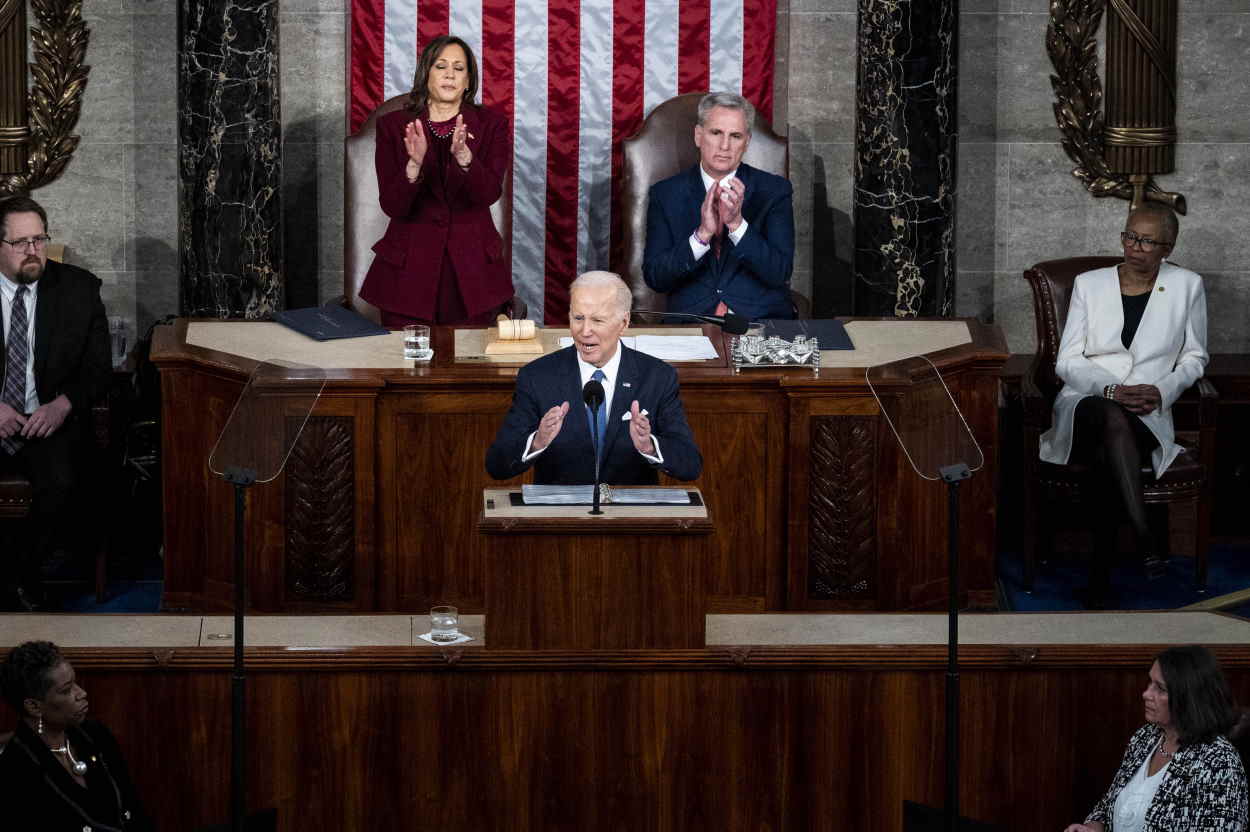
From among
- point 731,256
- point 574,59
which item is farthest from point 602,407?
point 574,59

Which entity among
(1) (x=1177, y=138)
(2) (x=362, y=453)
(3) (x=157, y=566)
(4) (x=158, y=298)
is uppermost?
(1) (x=1177, y=138)

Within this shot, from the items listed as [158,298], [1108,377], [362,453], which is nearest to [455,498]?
[362,453]

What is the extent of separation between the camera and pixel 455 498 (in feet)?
20.1

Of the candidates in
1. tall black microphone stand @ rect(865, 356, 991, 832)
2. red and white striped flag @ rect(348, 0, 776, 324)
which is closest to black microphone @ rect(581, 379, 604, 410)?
tall black microphone stand @ rect(865, 356, 991, 832)

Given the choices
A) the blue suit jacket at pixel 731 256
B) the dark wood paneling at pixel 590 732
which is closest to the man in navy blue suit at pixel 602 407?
the dark wood paneling at pixel 590 732

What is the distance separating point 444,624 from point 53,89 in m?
4.72

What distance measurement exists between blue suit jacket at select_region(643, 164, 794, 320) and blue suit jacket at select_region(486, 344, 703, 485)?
192 centimetres

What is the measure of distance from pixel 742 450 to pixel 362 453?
1.22 m

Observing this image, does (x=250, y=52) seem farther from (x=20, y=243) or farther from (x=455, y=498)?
(x=455, y=498)

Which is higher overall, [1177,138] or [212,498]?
[1177,138]

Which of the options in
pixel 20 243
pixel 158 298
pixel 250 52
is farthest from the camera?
pixel 158 298

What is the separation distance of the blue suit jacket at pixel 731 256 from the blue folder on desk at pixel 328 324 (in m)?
1.13

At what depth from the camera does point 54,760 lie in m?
4.16

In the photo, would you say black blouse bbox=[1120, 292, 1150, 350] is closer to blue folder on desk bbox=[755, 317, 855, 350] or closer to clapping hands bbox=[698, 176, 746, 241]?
blue folder on desk bbox=[755, 317, 855, 350]
